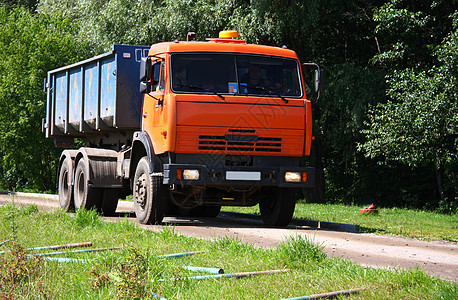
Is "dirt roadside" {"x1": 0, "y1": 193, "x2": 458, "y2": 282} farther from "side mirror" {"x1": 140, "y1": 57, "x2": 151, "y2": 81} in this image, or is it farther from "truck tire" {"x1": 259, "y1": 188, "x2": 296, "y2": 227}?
"side mirror" {"x1": 140, "y1": 57, "x2": 151, "y2": 81}

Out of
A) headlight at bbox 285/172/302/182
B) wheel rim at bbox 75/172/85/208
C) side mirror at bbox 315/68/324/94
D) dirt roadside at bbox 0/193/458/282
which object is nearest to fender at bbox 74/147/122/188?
wheel rim at bbox 75/172/85/208

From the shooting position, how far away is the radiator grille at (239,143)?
12.1 m

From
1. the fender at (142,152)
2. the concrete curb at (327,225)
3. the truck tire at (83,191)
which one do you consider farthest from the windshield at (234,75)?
→ the truck tire at (83,191)

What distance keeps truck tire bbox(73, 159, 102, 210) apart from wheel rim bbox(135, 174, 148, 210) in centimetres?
192

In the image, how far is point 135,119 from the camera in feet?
46.6

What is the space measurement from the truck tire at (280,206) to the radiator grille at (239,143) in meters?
1.31

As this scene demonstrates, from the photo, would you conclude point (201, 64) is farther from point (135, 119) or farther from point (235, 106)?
point (135, 119)

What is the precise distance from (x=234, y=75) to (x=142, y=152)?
8.14 ft

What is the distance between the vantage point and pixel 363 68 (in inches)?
943

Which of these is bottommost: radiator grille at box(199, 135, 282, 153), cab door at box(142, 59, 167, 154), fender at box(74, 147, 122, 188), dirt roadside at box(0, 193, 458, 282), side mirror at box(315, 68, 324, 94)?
dirt roadside at box(0, 193, 458, 282)

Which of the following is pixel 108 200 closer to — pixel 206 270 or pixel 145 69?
pixel 145 69

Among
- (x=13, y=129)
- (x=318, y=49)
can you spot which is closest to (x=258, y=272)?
(x=318, y=49)

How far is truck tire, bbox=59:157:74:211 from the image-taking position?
53.4 ft

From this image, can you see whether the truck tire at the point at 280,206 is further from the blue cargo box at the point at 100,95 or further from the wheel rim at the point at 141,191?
the blue cargo box at the point at 100,95
